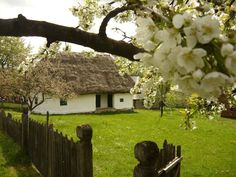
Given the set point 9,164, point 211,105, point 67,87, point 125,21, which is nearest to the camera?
point 211,105

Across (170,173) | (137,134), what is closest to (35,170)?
(170,173)

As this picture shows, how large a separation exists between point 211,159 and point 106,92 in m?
24.8

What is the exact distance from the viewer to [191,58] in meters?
1.35

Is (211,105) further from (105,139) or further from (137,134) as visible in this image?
(137,134)

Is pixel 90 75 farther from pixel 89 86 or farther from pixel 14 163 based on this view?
pixel 14 163

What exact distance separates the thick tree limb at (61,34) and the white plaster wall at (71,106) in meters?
30.2

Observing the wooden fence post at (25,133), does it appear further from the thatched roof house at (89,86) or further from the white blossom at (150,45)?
the thatched roof house at (89,86)

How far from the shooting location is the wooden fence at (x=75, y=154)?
3.93 metres

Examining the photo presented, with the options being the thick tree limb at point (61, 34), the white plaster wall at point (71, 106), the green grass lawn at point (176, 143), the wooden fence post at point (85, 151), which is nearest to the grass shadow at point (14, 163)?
the green grass lawn at point (176, 143)

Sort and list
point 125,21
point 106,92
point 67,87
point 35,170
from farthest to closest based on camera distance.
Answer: point 106,92
point 67,87
point 35,170
point 125,21

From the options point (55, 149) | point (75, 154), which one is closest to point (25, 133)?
point (55, 149)

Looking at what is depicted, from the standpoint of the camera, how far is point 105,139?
17.8 m

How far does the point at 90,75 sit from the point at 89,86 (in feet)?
6.60

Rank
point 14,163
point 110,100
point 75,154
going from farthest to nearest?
point 110,100
point 14,163
point 75,154
